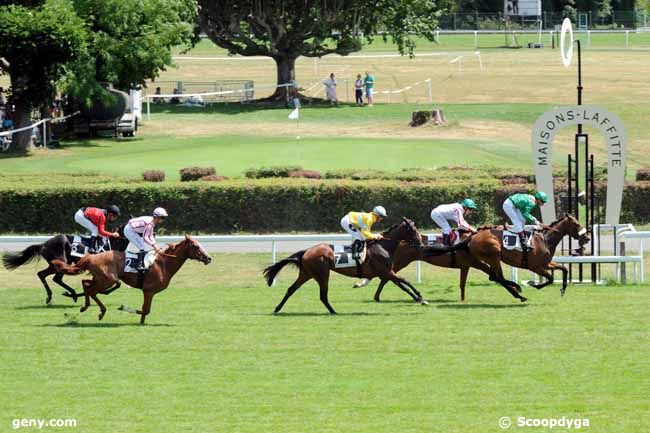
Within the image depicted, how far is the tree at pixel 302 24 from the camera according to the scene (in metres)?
41.6

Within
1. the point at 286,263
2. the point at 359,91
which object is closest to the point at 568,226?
the point at 286,263

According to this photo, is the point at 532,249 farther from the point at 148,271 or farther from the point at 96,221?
the point at 96,221

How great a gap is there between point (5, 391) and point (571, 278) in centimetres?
934

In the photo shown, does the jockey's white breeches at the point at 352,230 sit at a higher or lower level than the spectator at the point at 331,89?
lower

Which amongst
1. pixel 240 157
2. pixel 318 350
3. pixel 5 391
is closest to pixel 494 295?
pixel 318 350

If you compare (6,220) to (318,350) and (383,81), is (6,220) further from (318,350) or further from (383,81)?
(383,81)

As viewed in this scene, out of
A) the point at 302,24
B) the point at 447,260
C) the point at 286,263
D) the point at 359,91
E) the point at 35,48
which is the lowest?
the point at 447,260

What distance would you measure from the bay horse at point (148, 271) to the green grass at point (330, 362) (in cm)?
40

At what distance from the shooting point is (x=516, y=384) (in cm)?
1173

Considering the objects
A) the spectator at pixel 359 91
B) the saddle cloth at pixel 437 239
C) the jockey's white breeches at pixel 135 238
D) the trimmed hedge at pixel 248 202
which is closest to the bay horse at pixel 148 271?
the jockey's white breeches at pixel 135 238

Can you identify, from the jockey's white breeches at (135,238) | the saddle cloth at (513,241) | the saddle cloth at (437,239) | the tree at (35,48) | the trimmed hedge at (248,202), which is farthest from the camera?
the tree at (35,48)
